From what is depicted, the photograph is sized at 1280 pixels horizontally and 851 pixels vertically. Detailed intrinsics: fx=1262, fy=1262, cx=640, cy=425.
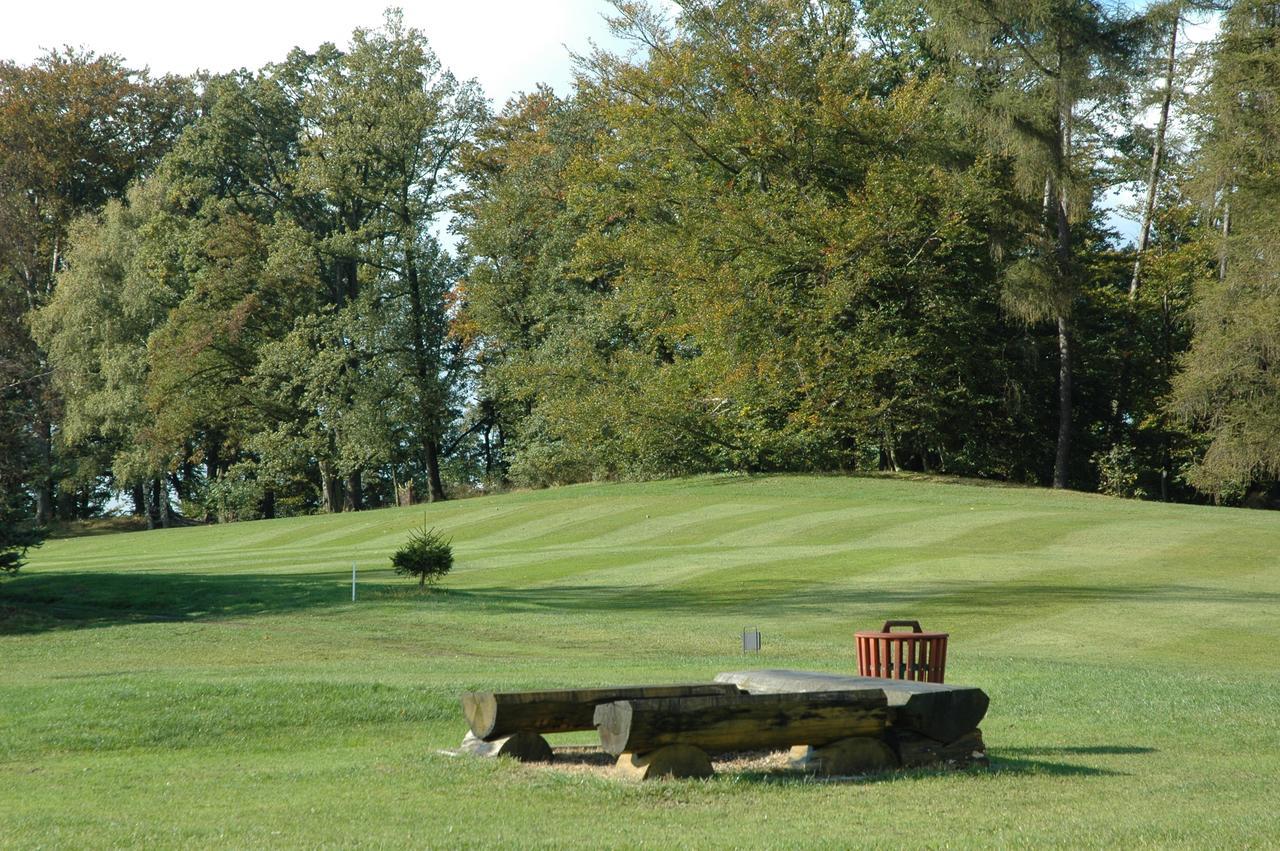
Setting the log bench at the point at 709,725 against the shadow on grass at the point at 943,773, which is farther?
the shadow on grass at the point at 943,773

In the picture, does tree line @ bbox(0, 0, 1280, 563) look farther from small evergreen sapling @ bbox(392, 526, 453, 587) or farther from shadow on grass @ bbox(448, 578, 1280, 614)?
shadow on grass @ bbox(448, 578, 1280, 614)

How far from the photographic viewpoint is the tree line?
141 feet

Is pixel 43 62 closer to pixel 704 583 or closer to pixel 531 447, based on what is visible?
pixel 531 447

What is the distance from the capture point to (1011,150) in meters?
43.4

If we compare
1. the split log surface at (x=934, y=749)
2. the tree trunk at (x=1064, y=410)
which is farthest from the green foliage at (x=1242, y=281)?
the split log surface at (x=934, y=749)

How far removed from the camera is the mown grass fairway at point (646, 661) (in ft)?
23.3

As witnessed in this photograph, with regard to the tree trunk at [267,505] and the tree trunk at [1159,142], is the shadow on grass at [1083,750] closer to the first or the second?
the tree trunk at [1159,142]

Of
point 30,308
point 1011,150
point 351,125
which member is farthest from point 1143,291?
point 30,308

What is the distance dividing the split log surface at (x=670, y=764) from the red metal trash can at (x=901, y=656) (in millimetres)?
3035

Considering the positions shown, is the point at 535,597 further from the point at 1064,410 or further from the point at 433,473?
the point at 433,473

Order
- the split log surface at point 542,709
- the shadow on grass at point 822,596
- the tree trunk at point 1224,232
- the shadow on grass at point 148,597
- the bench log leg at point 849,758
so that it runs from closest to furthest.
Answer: the bench log leg at point 849,758
the split log surface at point 542,709
the shadow on grass at point 822,596
the shadow on grass at point 148,597
the tree trunk at point 1224,232

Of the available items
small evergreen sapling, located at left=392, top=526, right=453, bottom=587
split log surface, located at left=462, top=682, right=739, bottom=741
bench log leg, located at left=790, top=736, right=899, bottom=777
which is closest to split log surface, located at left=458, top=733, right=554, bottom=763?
split log surface, located at left=462, top=682, right=739, bottom=741

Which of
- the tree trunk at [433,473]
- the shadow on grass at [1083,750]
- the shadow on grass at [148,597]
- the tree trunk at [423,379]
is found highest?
the tree trunk at [423,379]

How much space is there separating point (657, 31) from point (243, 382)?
2506 cm
